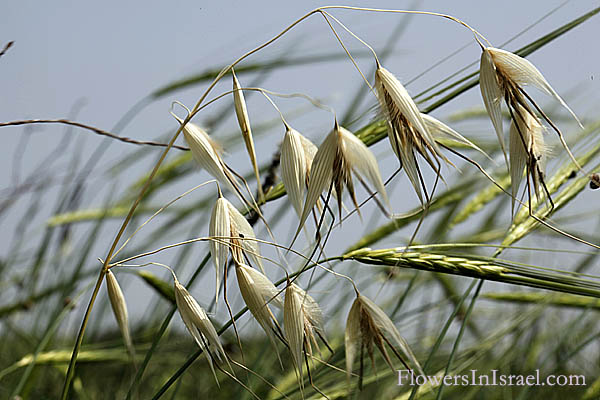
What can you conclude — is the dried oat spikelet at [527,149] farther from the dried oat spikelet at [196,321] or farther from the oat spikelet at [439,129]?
the dried oat spikelet at [196,321]

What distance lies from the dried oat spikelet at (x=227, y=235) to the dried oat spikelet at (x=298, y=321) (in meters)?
0.02

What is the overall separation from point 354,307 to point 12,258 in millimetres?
720

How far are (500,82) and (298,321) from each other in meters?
0.16

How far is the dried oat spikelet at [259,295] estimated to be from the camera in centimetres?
29

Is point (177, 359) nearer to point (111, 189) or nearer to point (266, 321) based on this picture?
point (111, 189)

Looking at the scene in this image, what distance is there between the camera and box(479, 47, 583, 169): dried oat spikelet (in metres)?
0.28

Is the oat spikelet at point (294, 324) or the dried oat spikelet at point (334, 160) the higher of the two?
the dried oat spikelet at point (334, 160)

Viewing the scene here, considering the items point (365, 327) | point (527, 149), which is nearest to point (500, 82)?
point (527, 149)

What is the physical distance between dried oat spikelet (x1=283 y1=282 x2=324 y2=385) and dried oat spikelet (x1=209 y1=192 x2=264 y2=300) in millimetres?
24

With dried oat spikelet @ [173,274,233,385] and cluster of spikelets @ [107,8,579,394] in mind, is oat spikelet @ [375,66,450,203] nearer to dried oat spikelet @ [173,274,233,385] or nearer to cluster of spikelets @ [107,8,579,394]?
cluster of spikelets @ [107,8,579,394]

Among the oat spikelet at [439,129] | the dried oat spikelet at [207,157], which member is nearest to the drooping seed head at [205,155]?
the dried oat spikelet at [207,157]

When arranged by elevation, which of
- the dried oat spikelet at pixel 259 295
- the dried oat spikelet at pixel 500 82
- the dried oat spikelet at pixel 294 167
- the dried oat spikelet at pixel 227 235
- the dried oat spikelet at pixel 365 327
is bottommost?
the dried oat spikelet at pixel 365 327

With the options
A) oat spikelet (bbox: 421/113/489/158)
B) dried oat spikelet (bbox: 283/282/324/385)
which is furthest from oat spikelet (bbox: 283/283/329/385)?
oat spikelet (bbox: 421/113/489/158)

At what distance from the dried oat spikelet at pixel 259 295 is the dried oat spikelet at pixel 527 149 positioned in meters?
0.13
